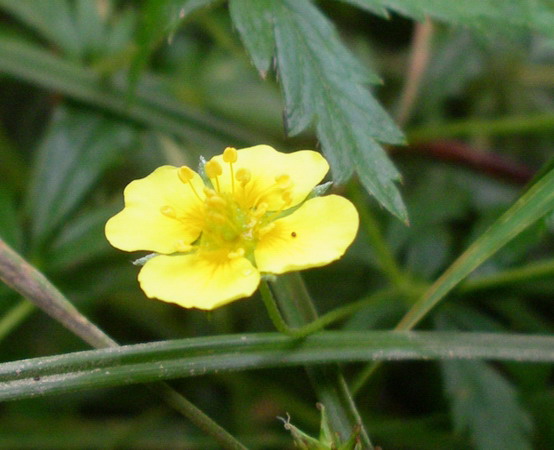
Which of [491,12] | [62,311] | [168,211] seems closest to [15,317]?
[62,311]

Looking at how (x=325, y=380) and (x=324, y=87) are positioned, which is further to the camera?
(x=324, y=87)

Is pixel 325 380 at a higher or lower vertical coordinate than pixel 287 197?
lower

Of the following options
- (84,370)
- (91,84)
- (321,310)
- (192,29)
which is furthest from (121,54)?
(84,370)

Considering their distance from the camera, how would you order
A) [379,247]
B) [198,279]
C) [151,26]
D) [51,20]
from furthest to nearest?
[51,20] → [379,247] → [151,26] → [198,279]

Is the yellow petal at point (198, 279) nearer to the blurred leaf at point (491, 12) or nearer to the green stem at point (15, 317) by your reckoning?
the green stem at point (15, 317)

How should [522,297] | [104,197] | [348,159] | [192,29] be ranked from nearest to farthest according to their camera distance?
[348,159] < [522,297] < [104,197] < [192,29]

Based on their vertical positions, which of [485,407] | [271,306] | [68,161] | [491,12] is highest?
[491,12]

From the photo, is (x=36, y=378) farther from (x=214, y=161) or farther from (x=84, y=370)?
(x=214, y=161)

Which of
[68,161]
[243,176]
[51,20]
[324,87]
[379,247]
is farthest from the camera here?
[51,20]

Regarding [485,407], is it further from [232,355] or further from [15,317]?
[15,317]
